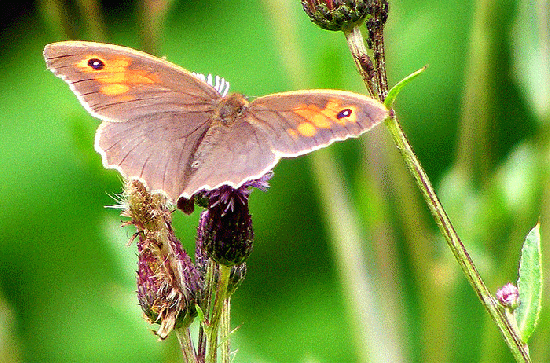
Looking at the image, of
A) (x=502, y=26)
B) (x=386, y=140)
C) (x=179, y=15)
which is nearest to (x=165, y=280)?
(x=386, y=140)

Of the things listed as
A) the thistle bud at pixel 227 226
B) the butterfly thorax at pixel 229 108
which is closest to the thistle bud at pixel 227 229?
the thistle bud at pixel 227 226

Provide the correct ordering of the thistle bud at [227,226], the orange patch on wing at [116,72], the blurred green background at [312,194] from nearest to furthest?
the thistle bud at [227,226] → the orange patch on wing at [116,72] → the blurred green background at [312,194]

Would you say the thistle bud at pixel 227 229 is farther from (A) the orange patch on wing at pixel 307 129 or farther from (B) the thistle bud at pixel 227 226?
(A) the orange patch on wing at pixel 307 129

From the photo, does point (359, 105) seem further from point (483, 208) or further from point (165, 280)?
point (483, 208)

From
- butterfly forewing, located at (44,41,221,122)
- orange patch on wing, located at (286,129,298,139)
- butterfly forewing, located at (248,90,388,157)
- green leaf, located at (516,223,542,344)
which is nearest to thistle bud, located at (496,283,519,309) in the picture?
green leaf, located at (516,223,542,344)

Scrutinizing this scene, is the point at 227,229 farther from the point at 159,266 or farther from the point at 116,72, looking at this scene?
the point at 116,72
